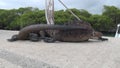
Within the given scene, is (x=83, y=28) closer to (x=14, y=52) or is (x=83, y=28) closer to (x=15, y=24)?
(x=14, y=52)

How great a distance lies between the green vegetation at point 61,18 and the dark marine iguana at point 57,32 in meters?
27.2

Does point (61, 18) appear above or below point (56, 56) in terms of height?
above

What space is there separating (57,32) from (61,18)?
3121cm

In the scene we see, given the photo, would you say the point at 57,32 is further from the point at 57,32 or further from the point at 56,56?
the point at 56,56

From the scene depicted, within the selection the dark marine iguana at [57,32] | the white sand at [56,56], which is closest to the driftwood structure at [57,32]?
the dark marine iguana at [57,32]

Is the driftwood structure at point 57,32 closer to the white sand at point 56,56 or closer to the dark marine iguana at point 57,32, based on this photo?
the dark marine iguana at point 57,32

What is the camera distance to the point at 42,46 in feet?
33.6

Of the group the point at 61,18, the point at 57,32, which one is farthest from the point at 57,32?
the point at 61,18

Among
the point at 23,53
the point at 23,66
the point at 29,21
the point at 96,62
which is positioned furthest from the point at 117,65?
the point at 29,21

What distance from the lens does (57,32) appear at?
456 inches

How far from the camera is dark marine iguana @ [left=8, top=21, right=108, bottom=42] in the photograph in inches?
449

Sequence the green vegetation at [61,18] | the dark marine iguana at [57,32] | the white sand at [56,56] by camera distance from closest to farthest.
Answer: the white sand at [56,56] < the dark marine iguana at [57,32] < the green vegetation at [61,18]

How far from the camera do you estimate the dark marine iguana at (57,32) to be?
11.4 metres

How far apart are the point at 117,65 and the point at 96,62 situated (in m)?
0.56
